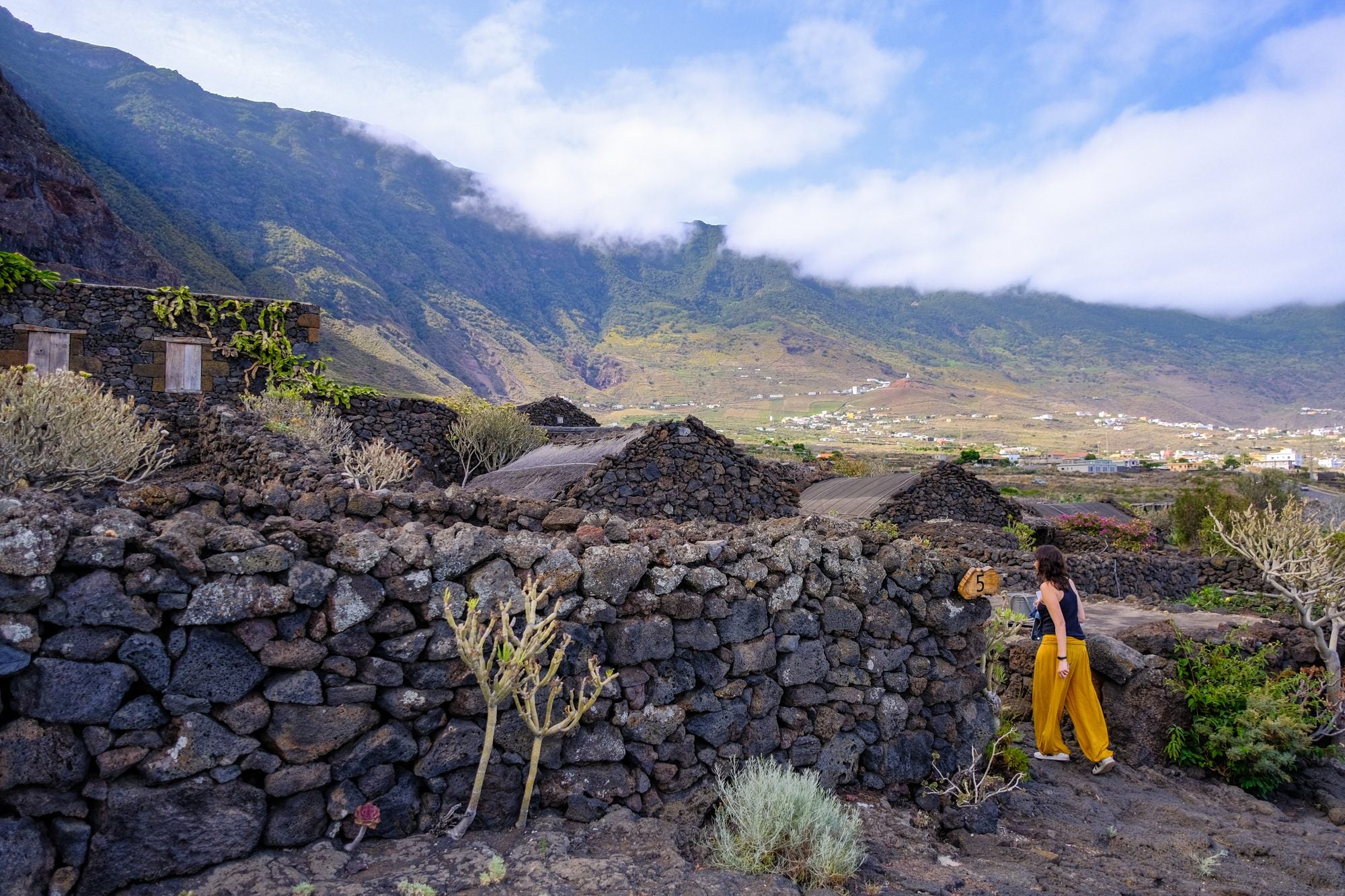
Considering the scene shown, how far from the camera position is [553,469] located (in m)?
17.3

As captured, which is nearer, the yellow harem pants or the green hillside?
the yellow harem pants

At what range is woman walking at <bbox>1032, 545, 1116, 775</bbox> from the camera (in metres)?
7.37

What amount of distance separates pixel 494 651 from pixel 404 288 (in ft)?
503

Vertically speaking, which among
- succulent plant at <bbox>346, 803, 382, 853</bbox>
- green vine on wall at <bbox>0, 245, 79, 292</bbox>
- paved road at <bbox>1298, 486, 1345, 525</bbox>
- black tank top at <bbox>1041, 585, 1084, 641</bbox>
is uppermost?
green vine on wall at <bbox>0, 245, 79, 292</bbox>

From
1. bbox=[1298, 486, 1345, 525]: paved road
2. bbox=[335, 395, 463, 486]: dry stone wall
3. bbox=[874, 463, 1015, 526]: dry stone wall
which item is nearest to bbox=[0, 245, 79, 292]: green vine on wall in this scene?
bbox=[335, 395, 463, 486]: dry stone wall

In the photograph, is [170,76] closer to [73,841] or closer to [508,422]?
[508,422]

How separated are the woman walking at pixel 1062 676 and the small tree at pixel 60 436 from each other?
328 inches

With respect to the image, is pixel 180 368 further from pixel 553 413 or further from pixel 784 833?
pixel 784 833

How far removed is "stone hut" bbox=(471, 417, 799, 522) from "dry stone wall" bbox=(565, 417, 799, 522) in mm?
13

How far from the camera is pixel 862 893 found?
4496 millimetres

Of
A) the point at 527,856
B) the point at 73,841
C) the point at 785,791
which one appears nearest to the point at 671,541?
the point at 785,791

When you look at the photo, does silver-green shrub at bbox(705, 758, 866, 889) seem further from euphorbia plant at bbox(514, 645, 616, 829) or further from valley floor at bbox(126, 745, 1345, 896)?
euphorbia plant at bbox(514, 645, 616, 829)

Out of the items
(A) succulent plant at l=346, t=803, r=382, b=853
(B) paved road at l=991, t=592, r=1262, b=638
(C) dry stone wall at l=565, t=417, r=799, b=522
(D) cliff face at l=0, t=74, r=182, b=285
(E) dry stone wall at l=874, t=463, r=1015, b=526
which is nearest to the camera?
(A) succulent plant at l=346, t=803, r=382, b=853

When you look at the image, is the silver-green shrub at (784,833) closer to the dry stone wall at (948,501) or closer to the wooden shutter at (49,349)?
the dry stone wall at (948,501)
